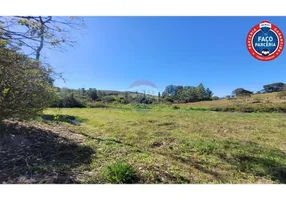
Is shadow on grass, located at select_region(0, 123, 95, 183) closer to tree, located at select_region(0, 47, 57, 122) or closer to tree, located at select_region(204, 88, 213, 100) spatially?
tree, located at select_region(0, 47, 57, 122)

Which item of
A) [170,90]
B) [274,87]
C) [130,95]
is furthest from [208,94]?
[130,95]

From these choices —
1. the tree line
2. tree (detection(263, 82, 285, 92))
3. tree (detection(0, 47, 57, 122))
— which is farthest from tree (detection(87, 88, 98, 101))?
tree (detection(263, 82, 285, 92))

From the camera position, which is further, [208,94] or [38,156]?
[208,94]

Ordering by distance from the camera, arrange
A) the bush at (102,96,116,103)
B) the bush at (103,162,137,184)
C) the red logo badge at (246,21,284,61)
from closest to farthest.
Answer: the bush at (103,162,137,184), the red logo badge at (246,21,284,61), the bush at (102,96,116,103)

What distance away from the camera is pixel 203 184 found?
5.55 ft

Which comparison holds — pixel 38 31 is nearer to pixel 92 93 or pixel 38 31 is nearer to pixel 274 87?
pixel 92 93

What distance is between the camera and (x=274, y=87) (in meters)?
2.48

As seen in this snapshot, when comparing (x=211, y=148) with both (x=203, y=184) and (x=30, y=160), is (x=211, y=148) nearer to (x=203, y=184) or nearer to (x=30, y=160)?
(x=203, y=184)

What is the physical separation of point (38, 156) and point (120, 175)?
1331 mm

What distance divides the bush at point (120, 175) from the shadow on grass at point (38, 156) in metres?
0.36

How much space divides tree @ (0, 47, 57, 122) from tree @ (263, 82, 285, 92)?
364 cm

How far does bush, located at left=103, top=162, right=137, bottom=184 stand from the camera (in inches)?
62.8

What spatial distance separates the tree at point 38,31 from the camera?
2.08 m

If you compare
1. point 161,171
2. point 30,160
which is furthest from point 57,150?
point 161,171
